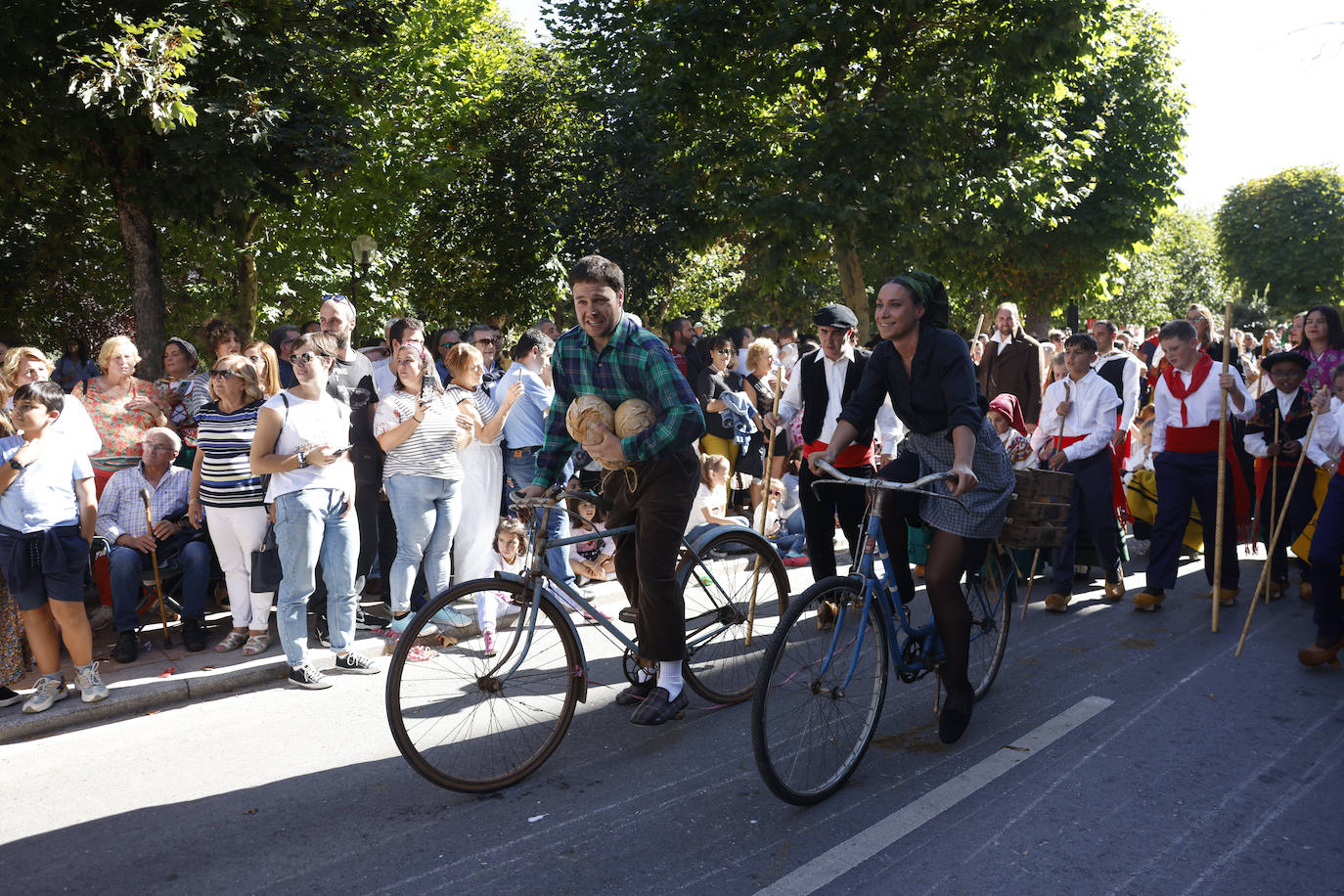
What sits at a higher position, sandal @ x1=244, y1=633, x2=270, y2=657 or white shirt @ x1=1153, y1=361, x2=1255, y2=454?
white shirt @ x1=1153, y1=361, x2=1255, y2=454

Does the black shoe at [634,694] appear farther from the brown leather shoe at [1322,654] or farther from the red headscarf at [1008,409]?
the red headscarf at [1008,409]

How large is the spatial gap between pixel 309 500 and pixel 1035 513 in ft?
12.7

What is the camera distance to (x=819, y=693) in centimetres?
423

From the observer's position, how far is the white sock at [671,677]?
16.5 feet

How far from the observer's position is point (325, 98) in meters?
11.5

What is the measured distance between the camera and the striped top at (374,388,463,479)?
6660 mm

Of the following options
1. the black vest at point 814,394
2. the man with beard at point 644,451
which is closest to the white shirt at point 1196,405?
the black vest at point 814,394

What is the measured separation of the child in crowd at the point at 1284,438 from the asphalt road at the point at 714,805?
2.38 m

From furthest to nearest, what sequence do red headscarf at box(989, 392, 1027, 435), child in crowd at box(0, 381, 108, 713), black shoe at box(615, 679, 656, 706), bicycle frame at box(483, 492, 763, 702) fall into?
1. red headscarf at box(989, 392, 1027, 435)
2. child in crowd at box(0, 381, 108, 713)
3. black shoe at box(615, 679, 656, 706)
4. bicycle frame at box(483, 492, 763, 702)

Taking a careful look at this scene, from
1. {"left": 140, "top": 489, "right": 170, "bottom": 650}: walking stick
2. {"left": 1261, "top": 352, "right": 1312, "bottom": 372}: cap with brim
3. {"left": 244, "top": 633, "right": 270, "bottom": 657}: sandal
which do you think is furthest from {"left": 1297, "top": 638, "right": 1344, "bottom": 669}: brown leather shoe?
{"left": 140, "top": 489, "right": 170, "bottom": 650}: walking stick

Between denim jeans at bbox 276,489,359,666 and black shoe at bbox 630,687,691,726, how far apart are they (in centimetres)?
214

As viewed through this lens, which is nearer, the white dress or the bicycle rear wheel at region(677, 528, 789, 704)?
the bicycle rear wheel at region(677, 528, 789, 704)

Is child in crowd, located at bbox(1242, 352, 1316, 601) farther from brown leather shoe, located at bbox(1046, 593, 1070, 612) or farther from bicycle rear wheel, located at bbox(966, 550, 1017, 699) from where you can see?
bicycle rear wheel, located at bbox(966, 550, 1017, 699)

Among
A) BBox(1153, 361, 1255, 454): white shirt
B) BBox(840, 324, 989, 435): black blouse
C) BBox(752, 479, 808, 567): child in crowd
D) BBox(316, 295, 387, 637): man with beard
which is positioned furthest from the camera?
BBox(752, 479, 808, 567): child in crowd
